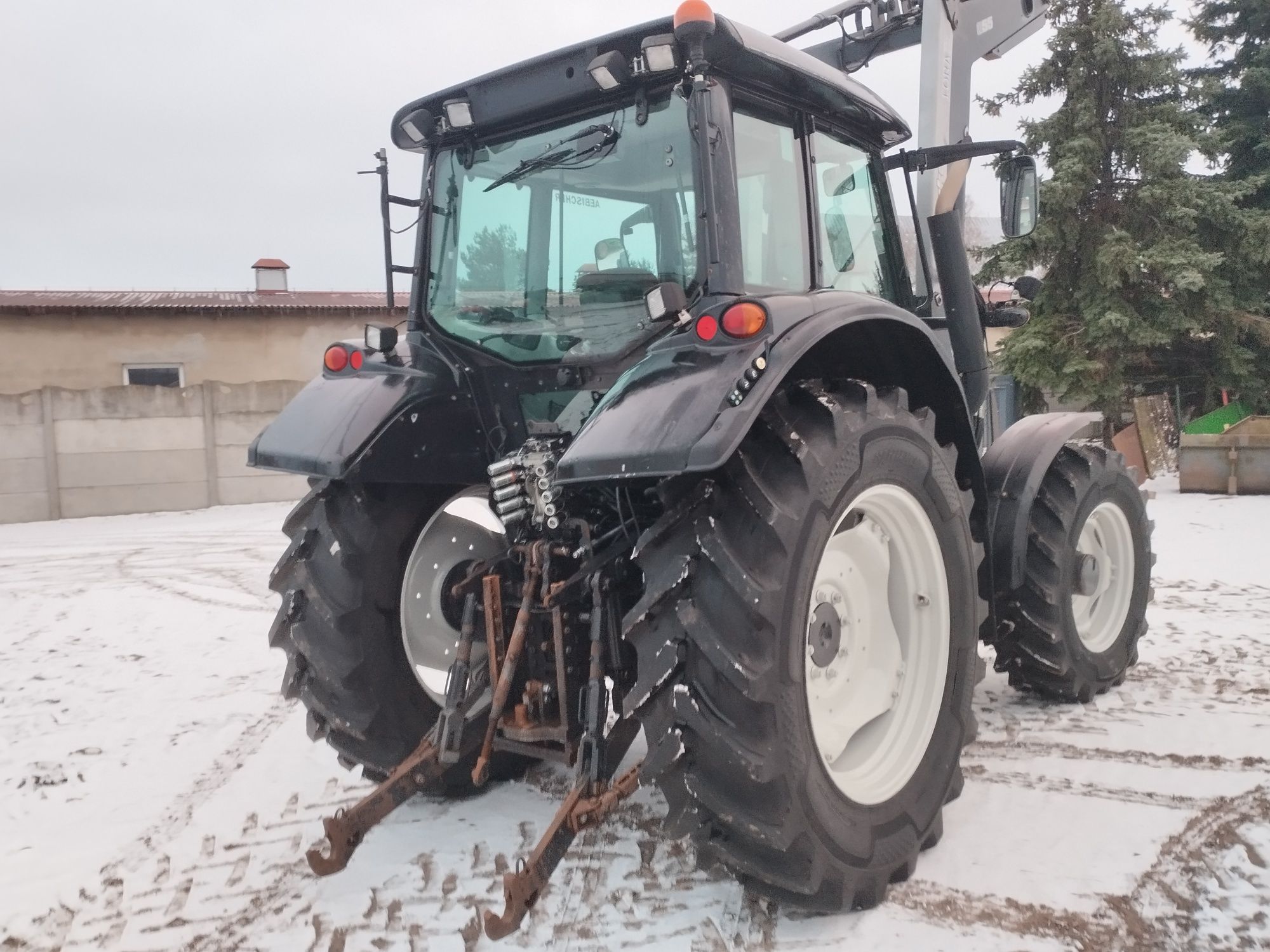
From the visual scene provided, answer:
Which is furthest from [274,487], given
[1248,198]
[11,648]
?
[1248,198]

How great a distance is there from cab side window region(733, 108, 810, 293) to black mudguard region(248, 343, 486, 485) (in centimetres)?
98

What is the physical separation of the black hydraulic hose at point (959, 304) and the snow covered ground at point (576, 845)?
4.34 ft

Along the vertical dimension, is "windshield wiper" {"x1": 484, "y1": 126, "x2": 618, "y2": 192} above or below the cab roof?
below

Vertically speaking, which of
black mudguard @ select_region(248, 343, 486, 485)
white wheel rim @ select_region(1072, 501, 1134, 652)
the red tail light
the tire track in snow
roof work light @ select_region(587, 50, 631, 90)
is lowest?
the tire track in snow

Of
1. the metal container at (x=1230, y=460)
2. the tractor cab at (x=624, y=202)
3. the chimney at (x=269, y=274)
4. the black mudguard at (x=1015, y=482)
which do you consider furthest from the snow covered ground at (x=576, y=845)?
the chimney at (x=269, y=274)

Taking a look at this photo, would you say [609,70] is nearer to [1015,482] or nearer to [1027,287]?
[1027,287]

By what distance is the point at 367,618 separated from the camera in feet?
9.68

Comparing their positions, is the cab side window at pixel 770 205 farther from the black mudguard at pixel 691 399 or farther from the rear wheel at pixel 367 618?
the rear wheel at pixel 367 618

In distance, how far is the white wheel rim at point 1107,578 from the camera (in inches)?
163

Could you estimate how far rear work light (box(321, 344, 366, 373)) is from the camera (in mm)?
3094

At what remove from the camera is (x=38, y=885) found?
2730mm

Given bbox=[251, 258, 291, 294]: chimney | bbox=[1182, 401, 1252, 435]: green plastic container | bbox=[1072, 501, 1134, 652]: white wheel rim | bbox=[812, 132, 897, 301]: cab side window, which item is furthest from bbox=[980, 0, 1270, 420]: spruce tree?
bbox=[251, 258, 291, 294]: chimney

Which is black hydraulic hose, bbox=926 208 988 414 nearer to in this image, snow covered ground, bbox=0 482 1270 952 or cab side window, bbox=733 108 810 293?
cab side window, bbox=733 108 810 293

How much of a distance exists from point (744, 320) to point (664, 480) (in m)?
0.41
